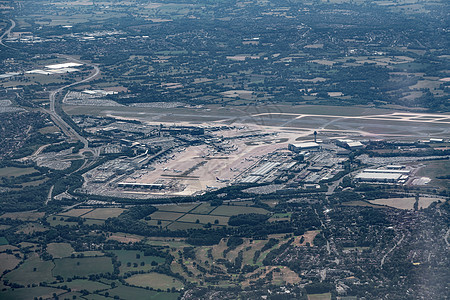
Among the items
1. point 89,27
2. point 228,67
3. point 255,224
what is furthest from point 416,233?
point 89,27

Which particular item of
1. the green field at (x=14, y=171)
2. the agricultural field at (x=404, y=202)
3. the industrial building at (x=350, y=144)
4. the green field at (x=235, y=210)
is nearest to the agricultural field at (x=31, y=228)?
the green field at (x=235, y=210)

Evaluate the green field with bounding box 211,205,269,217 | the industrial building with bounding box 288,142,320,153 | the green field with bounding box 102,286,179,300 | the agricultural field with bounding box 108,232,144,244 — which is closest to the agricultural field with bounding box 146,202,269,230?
the green field with bounding box 211,205,269,217

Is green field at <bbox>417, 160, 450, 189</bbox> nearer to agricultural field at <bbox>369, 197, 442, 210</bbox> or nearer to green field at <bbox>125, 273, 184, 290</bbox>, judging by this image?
agricultural field at <bbox>369, 197, 442, 210</bbox>

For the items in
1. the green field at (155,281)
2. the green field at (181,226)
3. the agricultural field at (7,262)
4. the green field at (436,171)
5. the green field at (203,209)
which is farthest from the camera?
the green field at (436,171)

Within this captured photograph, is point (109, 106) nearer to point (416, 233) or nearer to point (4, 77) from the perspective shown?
point (4, 77)

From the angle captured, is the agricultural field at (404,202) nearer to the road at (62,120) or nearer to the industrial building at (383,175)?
the industrial building at (383,175)

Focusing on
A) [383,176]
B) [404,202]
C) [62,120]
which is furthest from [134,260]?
[62,120]

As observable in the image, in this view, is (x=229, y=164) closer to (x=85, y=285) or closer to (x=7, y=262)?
(x=7, y=262)
